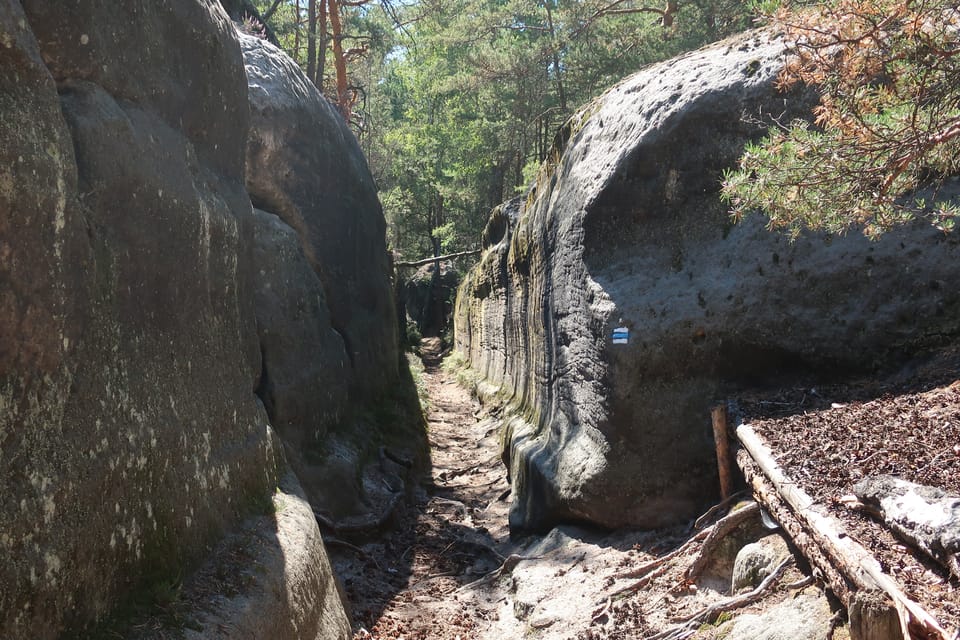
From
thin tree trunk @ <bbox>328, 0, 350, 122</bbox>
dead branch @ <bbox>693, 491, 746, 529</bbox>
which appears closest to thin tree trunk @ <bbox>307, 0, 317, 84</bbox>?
thin tree trunk @ <bbox>328, 0, 350, 122</bbox>

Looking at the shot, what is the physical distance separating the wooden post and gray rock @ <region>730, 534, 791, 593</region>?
117cm

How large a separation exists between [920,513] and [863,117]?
2.23 metres

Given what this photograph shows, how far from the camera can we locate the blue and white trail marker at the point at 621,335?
24.0 feet

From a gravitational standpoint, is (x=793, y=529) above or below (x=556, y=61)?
below

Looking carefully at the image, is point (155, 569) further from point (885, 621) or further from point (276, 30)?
point (276, 30)

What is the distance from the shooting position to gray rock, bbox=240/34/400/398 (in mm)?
9148

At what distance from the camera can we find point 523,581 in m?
7.19

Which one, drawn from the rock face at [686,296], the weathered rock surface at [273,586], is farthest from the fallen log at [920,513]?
the weathered rock surface at [273,586]

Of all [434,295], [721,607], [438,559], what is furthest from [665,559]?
[434,295]

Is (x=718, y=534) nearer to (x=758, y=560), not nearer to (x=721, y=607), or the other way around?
(x=758, y=560)

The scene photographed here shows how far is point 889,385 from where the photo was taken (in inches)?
242

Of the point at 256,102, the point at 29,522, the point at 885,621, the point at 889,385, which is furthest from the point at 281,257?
the point at 885,621

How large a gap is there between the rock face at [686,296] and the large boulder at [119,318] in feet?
10.8

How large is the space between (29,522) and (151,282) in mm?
1853
